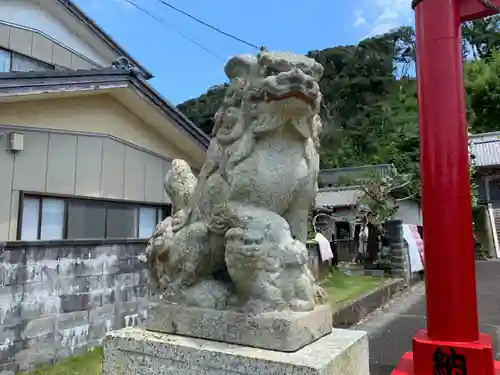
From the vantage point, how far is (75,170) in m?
6.19

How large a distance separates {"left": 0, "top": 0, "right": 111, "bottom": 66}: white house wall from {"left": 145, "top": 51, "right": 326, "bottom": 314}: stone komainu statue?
24.3 feet

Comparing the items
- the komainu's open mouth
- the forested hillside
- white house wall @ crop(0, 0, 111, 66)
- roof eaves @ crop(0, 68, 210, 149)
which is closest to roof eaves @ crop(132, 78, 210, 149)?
roof eaves @ crop(0, 68, 210, 149)

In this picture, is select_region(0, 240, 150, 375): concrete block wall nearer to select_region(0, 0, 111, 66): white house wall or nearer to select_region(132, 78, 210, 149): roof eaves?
select_region(132, 78, 210, 149): roof eaves

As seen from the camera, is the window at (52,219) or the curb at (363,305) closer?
the window at (52,219)

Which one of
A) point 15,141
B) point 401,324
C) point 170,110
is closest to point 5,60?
point 15,141

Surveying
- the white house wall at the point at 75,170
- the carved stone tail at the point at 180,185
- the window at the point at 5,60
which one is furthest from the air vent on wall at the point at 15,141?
the carved stone tail at the point at 180,185

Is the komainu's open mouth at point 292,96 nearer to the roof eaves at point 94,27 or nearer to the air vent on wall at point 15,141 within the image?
the air vent on wall at point 15,141

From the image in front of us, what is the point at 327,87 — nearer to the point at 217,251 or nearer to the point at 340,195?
the point at 340,195

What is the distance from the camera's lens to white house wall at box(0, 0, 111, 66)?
795 centimetres

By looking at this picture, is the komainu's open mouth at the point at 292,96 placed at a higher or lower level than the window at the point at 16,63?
lower

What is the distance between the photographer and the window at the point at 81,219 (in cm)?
569

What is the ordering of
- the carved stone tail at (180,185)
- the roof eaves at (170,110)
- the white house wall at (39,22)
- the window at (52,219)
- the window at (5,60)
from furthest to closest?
the white house wall at (39,22), the window at (5,60), the roof eaves at (170,110), the window at (52,219), the carved stone tail at (180,185)

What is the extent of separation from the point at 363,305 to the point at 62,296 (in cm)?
502

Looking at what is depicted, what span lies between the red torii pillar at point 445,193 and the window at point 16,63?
266 inches
